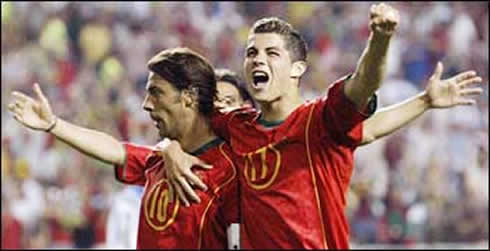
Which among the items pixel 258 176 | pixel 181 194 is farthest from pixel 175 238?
pixel 258 176

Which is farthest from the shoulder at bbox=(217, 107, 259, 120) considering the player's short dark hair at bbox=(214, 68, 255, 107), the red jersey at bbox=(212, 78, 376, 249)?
the player's short dark hair at bbox=(214, 68, 255, 107)

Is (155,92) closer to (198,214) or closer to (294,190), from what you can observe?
(198,214)

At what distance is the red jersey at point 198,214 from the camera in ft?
12.7

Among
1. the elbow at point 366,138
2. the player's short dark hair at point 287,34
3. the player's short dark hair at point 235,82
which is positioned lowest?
the elbow at point 366,138

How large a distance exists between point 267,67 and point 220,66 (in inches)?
174

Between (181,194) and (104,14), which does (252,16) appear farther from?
(181,194)

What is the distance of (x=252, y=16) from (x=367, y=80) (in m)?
5.03

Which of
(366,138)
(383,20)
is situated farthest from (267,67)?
(383,20)

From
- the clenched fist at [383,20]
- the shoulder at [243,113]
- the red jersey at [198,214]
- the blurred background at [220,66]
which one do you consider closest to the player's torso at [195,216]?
the red jersey at [198,214]

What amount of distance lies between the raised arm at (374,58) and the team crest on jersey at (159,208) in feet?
2.60

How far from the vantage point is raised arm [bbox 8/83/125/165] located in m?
3.89

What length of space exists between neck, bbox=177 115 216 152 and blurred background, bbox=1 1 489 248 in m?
3.78

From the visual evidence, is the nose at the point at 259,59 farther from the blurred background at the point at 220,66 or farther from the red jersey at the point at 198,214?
the blurred background at the point at 220,66

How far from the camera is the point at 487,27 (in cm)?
827
